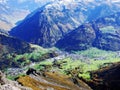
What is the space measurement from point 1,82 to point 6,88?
15374mm

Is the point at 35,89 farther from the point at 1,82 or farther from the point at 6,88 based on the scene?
the point at 6,88

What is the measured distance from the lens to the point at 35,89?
634ft

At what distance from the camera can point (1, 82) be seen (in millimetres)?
113500

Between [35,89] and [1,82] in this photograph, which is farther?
[35,89]

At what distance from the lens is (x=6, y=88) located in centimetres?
9856

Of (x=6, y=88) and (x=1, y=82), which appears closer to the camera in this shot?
(x=6, y=88)

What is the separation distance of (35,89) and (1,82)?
3184 inches

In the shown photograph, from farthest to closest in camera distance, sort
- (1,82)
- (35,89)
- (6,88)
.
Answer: (35,89)
(1,82)
(6,88)

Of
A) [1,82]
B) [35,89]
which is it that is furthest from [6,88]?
[35,89]

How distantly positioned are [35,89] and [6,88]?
95.5 metres

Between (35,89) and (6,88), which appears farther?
(35,89)

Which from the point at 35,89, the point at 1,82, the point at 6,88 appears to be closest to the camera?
the point at 6,88
